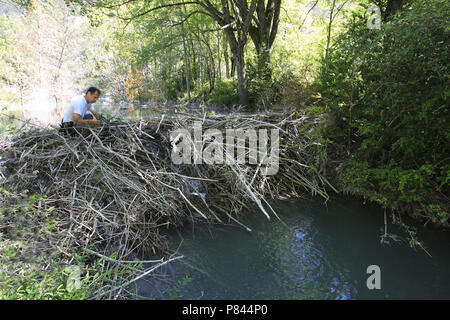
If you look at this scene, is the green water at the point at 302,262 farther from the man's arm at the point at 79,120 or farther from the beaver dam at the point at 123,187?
the man's arm at the point at 79,120

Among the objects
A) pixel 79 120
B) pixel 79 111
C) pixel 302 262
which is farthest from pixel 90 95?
pixel 302 262

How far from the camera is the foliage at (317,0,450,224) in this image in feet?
11.3

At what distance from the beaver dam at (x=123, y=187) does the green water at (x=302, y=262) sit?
308 mm

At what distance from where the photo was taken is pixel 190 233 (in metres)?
4.54

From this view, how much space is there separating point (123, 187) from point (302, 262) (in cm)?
281

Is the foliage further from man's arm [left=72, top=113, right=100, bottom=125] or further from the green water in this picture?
man's arm [left=72, top=113, right=100, bottom=125]

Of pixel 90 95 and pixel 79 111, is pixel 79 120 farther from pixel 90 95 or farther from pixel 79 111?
pixel 90 95

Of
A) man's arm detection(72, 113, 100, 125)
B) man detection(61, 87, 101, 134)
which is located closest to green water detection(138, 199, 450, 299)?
man's arm detection(72, 113, 100, 125)

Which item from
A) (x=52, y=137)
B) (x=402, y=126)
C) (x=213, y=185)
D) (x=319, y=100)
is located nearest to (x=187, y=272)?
(x=213, y=185)

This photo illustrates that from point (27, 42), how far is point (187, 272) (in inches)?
992

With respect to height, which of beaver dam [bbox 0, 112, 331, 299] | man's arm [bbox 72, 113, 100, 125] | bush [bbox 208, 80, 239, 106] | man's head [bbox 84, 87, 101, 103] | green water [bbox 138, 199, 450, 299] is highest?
bush [bbox 208, 80, 239, 106]

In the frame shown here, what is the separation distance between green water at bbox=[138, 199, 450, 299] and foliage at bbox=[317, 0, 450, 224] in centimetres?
65

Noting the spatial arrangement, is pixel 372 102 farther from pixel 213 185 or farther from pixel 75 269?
pixel 75 269

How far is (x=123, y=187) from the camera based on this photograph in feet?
13.7
